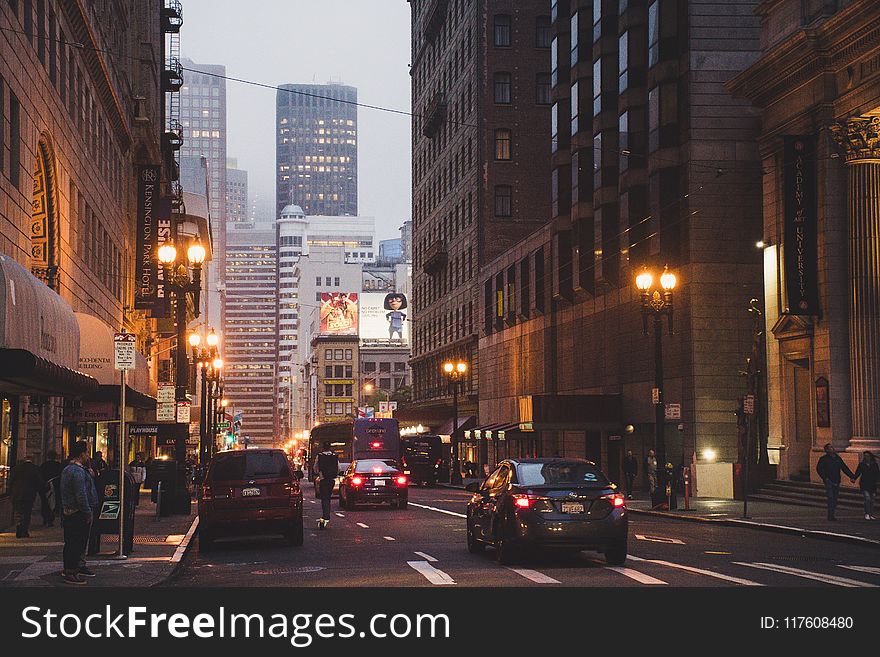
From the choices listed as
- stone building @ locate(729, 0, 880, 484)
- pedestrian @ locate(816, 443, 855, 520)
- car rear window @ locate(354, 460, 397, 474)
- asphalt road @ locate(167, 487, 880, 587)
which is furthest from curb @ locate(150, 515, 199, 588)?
stone building @ locate(729, 0, 880, 484)

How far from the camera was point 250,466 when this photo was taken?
25188 millimetres

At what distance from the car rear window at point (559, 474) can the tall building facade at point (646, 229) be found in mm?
18518

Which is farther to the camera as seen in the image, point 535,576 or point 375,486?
point 375,486

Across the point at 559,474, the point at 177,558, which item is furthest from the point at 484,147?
the point at 559,474

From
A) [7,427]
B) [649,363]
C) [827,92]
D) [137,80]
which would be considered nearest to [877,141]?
[827,92]

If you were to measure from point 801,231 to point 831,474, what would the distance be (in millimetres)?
10873

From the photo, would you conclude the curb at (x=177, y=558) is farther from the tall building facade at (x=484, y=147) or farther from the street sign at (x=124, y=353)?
the tall building facade at (x=484, y=147)

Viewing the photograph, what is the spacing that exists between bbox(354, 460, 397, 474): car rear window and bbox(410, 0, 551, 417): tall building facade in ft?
152

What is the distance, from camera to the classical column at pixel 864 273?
37125 mm

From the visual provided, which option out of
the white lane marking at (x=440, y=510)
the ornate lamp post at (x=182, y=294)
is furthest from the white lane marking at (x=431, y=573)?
the ornate lamp post at (x=182, y=294)

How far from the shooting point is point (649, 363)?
173 feet

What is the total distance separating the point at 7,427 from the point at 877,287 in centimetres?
2462

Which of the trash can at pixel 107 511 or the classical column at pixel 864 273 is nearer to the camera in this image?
the trash can at pixel 107 511

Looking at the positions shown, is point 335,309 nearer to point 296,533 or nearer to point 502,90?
point 502,90
